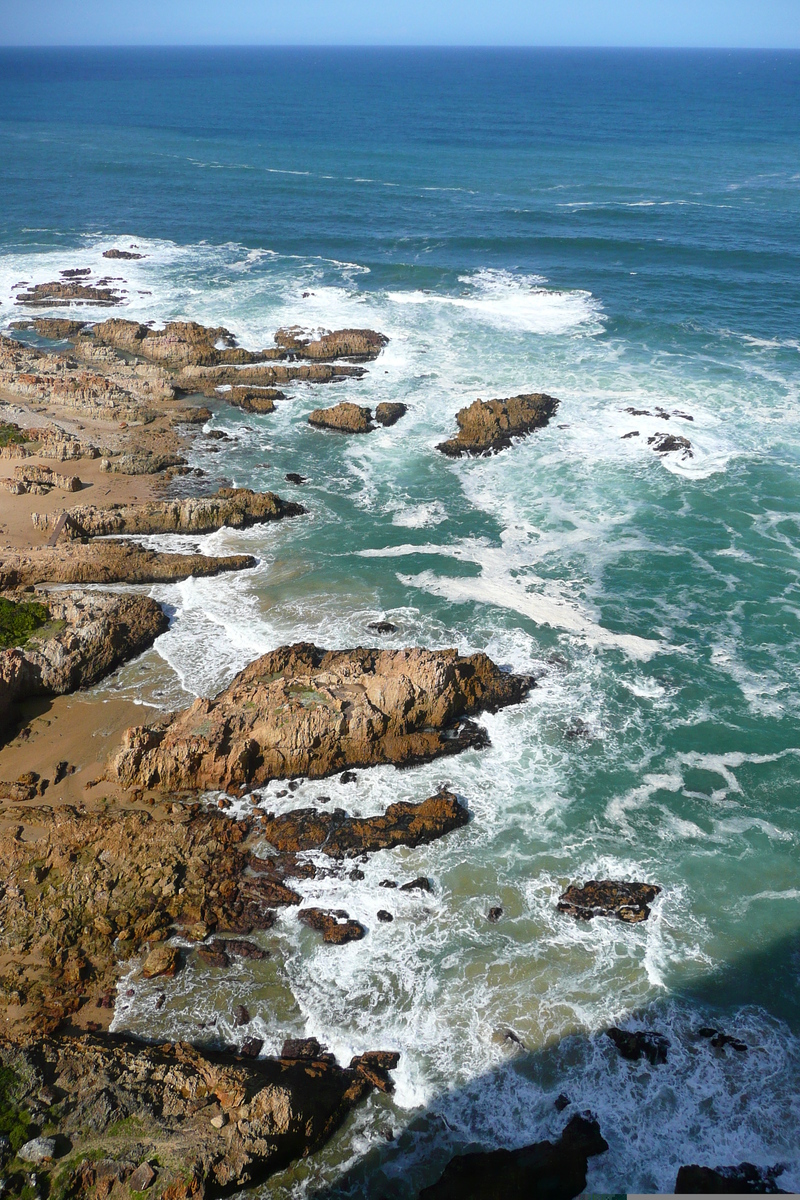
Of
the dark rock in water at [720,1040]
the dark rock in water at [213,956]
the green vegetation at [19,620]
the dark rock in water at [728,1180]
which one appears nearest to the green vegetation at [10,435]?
the green vegetation at [19,620]

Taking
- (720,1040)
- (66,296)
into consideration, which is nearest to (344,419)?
(66,296)

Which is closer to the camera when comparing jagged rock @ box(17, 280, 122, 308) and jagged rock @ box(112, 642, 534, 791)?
jagged rock @ box(112, 642, 534, 791)

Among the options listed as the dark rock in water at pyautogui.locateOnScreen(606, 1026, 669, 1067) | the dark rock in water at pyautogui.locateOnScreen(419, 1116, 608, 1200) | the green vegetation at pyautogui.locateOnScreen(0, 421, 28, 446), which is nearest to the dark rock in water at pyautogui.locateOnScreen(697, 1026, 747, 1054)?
the dark rock in water at pyautogui.locateOnScreen(606, 1026, 669, 1067)

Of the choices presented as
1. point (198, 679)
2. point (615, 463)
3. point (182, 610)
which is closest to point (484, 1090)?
point (198, 679)

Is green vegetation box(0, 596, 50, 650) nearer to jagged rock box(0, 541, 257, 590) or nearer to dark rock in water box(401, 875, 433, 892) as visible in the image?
Answer: jagged rock box(0, 541, 257, 590)

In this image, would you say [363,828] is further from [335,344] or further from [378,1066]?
[335,344]

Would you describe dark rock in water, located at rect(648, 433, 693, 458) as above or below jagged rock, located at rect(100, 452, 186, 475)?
above
